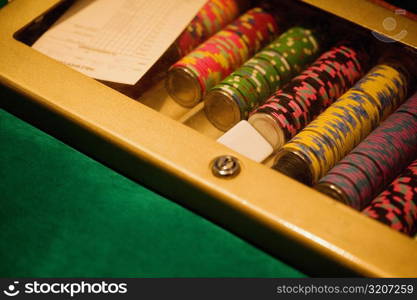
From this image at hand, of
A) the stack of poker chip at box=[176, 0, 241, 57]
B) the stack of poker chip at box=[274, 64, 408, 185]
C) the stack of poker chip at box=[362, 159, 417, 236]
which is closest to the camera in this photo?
the stack of poker chip at box=[362, 159, 417, 236]

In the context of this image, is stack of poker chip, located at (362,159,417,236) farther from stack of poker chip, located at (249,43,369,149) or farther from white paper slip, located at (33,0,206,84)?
white paper slip, located at (33,0,206,84)

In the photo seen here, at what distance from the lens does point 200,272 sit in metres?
0.82

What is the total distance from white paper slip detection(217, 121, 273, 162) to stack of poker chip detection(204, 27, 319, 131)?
3.5 inches

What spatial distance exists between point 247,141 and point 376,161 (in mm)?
280

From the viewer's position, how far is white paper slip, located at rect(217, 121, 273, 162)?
1.05 metres

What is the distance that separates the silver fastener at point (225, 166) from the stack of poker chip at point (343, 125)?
0.55 feet

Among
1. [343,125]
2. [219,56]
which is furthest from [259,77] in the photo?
[343,125]

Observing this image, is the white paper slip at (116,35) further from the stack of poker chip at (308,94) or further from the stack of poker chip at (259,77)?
the stack of poker chip at (308,94)

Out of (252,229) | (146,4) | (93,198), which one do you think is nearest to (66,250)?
(93,198)

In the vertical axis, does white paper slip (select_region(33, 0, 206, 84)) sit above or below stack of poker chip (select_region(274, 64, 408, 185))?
below

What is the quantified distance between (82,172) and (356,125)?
614mm

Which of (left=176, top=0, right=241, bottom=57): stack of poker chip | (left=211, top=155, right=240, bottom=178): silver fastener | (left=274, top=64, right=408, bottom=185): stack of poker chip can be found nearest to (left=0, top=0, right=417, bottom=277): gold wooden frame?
(left=211, top=155, right=240, bottom=178): silver fastener

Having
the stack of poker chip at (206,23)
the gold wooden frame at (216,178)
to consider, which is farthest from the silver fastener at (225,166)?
the stack of poker chip at (206,23)

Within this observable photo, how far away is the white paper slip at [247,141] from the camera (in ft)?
3.45
